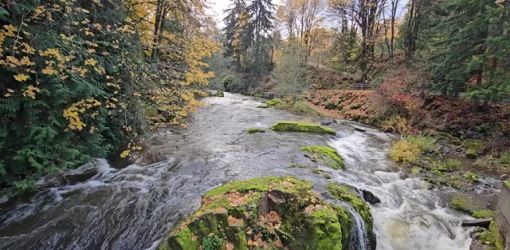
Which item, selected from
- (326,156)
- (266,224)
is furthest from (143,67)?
(326,156)

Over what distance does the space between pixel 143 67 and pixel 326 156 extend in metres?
5.34

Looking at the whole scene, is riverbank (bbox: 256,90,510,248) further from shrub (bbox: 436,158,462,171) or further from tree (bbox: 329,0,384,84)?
tree (bbox: 329,0,384,84)

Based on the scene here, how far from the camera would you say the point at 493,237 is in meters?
4.59

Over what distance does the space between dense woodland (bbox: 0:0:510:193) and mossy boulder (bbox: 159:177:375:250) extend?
8.21 ft

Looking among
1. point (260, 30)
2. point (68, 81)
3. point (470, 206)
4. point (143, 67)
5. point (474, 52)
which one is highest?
point (260, 30)

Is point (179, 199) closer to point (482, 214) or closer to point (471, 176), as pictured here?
point (482, 214)

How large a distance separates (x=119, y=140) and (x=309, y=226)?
578cm

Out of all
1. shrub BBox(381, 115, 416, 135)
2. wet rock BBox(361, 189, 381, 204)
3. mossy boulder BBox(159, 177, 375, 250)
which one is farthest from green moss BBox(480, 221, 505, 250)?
shrub BBox(381, 115, 416, 135)

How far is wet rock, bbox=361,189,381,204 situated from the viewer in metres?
6.31

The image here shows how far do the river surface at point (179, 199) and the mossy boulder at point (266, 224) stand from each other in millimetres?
933

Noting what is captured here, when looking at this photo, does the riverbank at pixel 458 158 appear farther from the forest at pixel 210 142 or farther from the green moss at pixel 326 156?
the green moss at pixel 326 156

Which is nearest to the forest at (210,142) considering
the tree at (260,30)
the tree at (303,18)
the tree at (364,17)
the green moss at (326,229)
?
the green moss at (326,229)

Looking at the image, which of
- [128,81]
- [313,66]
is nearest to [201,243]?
[128,81]

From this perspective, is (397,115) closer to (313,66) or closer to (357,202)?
(357,202)
